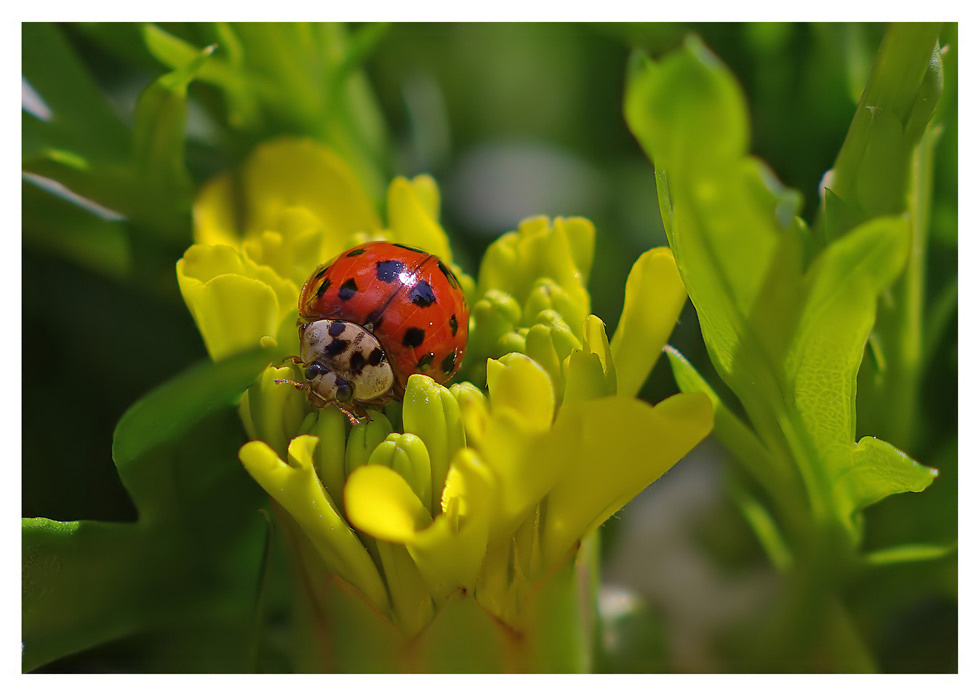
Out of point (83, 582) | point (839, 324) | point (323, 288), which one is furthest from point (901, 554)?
point (83, 582)

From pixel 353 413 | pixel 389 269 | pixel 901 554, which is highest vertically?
pixel 389 269

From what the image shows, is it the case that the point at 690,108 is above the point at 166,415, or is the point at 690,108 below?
above

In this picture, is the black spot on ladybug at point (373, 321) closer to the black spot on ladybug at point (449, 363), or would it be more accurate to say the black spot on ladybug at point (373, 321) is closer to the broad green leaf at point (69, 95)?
the black spot on ladybug at point (449, 363)

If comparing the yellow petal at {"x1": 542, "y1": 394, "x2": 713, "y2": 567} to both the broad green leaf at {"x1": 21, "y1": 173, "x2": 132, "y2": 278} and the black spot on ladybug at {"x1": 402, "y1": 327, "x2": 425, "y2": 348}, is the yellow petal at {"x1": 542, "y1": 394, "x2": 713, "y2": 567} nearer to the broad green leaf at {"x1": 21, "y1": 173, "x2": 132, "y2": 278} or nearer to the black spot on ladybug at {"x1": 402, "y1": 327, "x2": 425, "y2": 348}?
the black spot on ladybug at {"x1": 402, "y1": 327, "x2": 425, "y2": 348}

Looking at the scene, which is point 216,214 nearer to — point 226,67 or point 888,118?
point 226,67

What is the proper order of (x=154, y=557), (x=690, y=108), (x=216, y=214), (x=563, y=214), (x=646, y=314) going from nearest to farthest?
(x=690, y=108), (x=646, y=314), (x=154, y=557), (x=216, y=214), (x=563, y=214)
